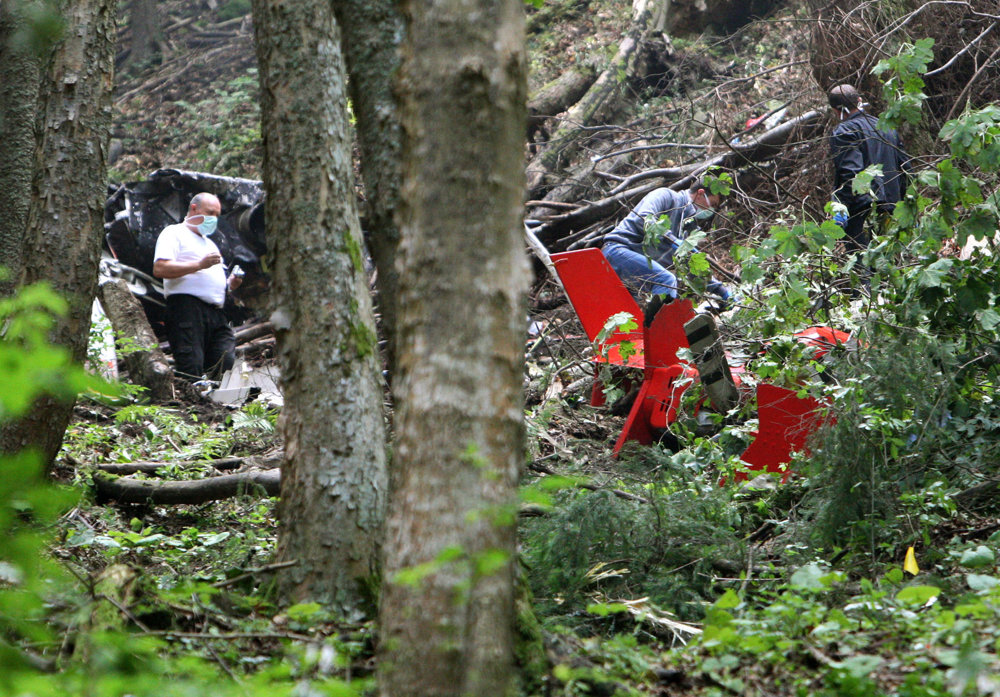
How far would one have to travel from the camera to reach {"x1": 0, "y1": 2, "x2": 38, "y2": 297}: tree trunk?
496cm

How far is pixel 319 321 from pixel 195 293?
5.43 m

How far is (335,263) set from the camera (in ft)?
10.2

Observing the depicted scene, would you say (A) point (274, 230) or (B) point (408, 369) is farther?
(A) point (274, 230)

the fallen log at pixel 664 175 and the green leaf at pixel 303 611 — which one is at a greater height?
the fallen log at pixel 664 175

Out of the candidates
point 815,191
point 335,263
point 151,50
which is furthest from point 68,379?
point 151,50

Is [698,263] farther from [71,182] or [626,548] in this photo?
[71,182]

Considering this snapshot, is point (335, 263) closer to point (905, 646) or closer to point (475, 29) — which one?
point (475, 29)

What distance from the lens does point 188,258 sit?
800 centimetres

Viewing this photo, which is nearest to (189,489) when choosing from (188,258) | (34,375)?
(34,375)

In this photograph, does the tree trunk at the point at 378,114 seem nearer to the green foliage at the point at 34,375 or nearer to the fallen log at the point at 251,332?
the green foliage at the point at 34,375

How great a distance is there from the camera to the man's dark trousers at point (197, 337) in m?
8.06

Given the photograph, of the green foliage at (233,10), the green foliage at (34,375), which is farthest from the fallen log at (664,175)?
the green foliage at (233,10)

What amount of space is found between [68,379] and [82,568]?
1.92m

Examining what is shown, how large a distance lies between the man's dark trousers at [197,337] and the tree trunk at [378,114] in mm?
5182
